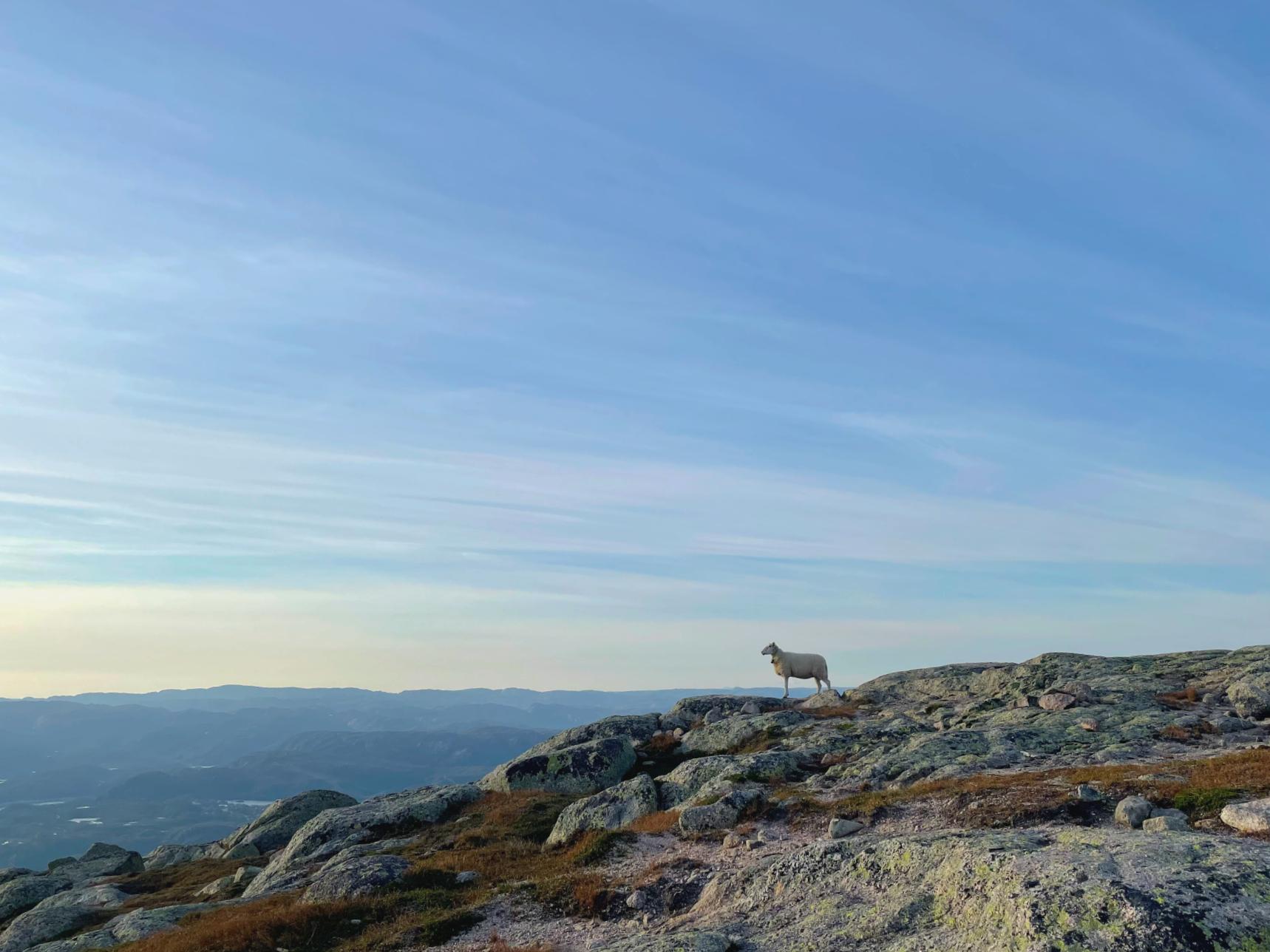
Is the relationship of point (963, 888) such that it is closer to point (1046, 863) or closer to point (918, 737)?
point (1046, 863)

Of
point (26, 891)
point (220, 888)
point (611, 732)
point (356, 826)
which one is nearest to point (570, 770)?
point (611, 732)

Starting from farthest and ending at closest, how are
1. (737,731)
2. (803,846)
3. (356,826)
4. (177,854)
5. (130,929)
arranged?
(177,854)
(737,731)
(356,826)
(130,929)
(803,846)

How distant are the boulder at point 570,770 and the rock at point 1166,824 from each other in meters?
28.9

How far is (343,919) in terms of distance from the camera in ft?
74.4

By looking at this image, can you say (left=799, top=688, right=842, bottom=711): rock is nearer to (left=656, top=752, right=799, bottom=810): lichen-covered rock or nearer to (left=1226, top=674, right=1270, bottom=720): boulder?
(left=656, top=752, right=799, bottom=810): lichen-covered rock

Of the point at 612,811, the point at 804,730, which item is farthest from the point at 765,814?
the point at 804,730

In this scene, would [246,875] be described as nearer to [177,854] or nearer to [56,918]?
[56,918]

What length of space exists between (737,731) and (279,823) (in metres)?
28.8

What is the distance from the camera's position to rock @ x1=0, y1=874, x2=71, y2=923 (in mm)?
41700

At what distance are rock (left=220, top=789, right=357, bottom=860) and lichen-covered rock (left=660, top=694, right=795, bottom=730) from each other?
2102 cm

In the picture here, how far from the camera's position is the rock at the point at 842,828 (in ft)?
75.8

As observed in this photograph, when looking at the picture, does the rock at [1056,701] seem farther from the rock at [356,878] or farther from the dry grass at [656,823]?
the rock at [356,878]

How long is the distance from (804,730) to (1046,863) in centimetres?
3017

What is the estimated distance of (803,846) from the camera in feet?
67.0
